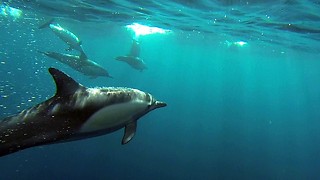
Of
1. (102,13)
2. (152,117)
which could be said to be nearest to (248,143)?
(152,117)

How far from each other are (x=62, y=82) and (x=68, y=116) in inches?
24.2

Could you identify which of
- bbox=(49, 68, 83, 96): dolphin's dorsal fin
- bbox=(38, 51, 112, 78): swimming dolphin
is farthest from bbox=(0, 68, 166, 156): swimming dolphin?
bbox=(38, 51, 112, 78): swimming dolphin

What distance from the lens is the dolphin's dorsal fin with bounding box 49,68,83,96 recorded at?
15.5 ft

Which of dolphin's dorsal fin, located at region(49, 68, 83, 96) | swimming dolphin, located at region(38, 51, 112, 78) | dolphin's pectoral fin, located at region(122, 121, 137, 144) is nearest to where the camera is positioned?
dolphin's dorsal fin, located at region(49, 68, 83, 96)

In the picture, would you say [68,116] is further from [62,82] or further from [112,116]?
[112,116]

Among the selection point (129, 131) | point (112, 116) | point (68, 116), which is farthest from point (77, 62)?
point (68, 116)

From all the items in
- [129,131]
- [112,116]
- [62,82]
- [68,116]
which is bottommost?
[129,131]

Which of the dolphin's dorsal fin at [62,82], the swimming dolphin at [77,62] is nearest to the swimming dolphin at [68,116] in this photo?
the dolphin's dorsal fin at [62,82]

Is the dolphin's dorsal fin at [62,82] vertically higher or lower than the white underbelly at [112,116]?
higher

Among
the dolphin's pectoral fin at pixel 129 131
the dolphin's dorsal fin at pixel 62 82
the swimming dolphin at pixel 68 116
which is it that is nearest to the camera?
the swimming dolphin at pixel 68 116

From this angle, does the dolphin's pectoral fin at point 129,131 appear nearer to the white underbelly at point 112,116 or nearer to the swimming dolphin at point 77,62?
the white underbelly at point 112,116

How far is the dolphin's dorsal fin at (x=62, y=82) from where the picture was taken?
15.5 ft

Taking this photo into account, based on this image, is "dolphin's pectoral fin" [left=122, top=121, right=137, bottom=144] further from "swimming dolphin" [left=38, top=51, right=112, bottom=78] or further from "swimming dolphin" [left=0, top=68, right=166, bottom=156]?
"swimming dolphin" [left=38, top=51, right=112, bottom=78]

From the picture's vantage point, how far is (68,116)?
4500 millimetres
